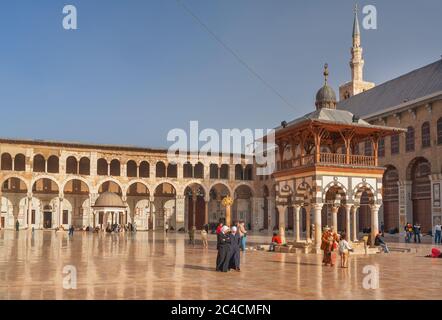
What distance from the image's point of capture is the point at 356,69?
2375 inches

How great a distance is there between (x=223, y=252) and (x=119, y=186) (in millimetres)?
38012

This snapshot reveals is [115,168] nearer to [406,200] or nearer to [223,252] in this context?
[406,200]

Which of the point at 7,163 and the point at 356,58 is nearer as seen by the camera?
the point at 7,163

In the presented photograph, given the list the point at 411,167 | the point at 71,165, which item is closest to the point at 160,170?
the point at 71,165

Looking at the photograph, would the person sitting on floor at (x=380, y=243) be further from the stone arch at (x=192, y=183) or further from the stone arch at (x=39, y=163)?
the stone arch at (x=39, y=163)

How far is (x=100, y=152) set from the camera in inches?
1911

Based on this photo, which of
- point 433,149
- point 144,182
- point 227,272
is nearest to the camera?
point 227,272

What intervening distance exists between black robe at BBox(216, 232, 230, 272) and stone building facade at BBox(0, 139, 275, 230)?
30690 millimetres

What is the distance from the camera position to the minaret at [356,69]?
59750 millimetres

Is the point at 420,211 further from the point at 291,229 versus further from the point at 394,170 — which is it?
the point at 291,229

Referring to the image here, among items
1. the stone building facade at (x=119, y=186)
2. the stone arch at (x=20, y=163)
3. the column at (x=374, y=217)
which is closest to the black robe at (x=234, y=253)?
the column at (x=374, y=217)

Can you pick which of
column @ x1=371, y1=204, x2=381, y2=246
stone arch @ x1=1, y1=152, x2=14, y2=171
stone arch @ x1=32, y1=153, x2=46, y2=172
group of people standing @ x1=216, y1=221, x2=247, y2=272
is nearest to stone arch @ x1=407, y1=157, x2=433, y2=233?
column @ x1=371, y1=204, x2=381, y2=246

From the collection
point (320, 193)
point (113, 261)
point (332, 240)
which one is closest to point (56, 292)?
point (113, 261)
